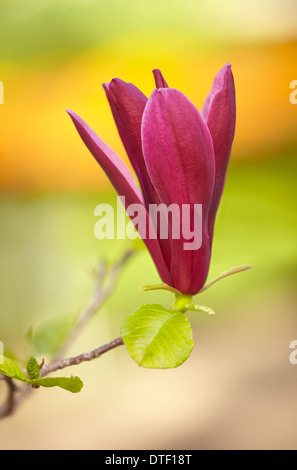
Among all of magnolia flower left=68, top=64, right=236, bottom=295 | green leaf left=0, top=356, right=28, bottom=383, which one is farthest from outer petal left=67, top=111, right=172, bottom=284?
green leaf left=0, top=356, right=28, bottom=383

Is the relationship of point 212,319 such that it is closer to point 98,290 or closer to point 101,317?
point 101,317

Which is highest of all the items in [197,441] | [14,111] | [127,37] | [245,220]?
[127,37]

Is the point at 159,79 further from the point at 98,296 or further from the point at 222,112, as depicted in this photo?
the point at 98,296

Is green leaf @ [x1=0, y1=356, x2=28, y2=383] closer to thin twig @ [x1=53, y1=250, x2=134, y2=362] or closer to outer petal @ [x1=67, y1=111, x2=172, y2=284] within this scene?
outer petal @ [x1=67, y1=111, x2=172, y2=284]

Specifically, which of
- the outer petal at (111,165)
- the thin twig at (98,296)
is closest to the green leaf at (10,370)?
the outer petal at (111,165)

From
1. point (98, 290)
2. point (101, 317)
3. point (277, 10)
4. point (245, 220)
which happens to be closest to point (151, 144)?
point (98, 290)

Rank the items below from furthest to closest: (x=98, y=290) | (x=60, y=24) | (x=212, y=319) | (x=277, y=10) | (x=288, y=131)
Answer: (x=212, y=319)
(x=288, y=131)
(x=60, y=24)
(x=277, y=10)
(x=98, y=290)

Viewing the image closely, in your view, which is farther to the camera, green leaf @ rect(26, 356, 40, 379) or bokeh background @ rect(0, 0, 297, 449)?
bokeh background @ rect(0, 0, 297, 449)

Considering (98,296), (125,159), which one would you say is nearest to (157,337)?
(98,296)
